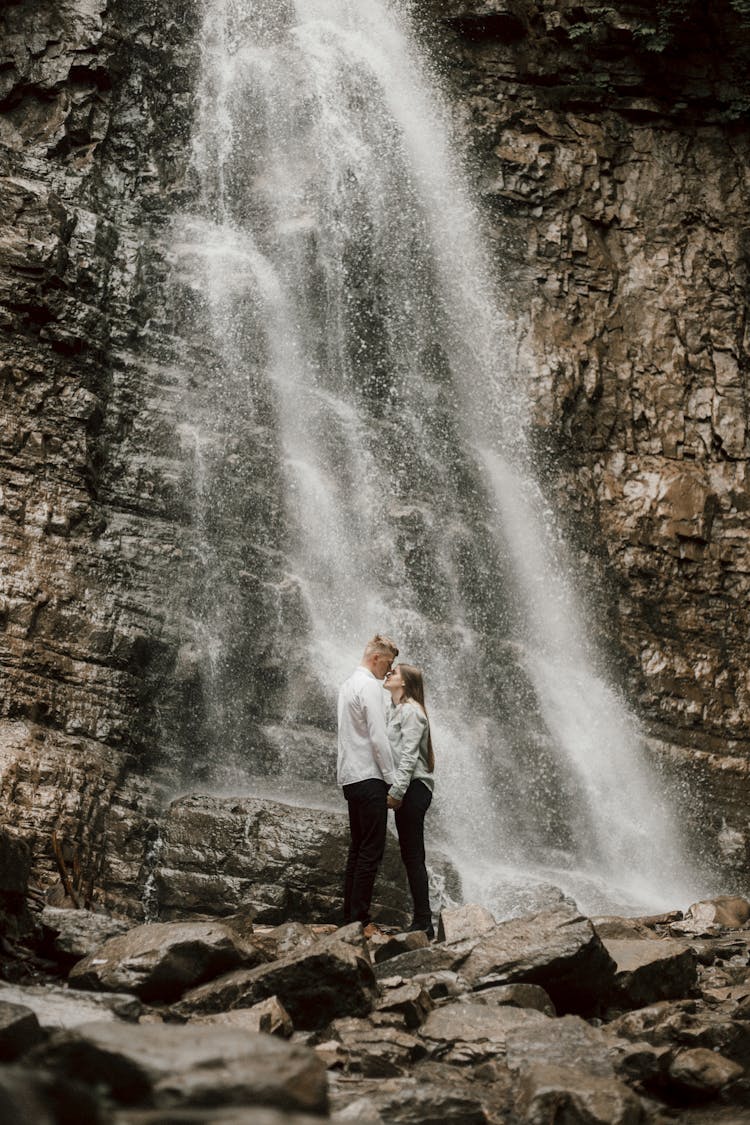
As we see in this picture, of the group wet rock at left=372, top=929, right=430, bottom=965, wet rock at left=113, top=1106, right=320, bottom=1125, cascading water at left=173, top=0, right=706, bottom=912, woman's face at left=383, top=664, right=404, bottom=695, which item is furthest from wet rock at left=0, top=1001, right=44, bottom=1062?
cascading water at left=173, top=0, right=706, bottom=912

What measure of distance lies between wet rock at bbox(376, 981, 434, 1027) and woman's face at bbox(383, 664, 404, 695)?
7.69 feet

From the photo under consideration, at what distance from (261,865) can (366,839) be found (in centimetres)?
214

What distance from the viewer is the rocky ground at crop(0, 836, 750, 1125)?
11.4ft

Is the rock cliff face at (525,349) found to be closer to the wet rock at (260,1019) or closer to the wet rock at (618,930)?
the wet rock at (618,930)

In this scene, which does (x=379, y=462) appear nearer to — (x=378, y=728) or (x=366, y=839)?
(x=378, y=728)

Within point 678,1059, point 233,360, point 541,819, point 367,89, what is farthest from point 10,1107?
point 367,89

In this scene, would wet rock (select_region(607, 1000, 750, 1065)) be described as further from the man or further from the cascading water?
the cascading water

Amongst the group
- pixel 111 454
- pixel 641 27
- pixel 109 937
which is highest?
pixel 641 27

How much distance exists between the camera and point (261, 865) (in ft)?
28.3

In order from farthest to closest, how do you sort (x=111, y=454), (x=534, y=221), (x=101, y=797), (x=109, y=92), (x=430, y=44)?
(x=430, y=44) < (x=534, y=221) < (x=109, y=92) < (x=111, y=454) < (x=101, y=797)

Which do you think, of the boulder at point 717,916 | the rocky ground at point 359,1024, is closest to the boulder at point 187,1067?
the rocky ground at point 359,1024

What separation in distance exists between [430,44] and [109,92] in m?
5.45

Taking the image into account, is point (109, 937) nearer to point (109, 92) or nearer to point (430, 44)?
point (109, 92)

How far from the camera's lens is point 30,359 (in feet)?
39.7
